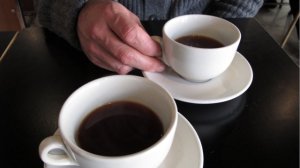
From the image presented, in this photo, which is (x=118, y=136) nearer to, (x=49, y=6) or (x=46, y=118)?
(x=46, y=118)

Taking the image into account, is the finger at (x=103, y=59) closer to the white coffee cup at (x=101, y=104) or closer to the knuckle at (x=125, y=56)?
the knuckle at (x=125, y=56)

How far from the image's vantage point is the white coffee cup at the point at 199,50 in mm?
454

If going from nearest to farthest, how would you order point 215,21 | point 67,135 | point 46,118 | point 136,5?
point 67,135
point 46,118
point 215,21
point 136,5

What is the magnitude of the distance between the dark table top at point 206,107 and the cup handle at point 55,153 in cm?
8

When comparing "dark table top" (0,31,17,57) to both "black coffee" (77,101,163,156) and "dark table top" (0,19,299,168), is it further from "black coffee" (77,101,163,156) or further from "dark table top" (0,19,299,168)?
"black coffee" (77,101,163,156)

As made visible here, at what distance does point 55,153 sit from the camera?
12.9 inches

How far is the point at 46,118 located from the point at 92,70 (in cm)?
15

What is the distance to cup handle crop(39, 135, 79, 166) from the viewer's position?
0.98 feet

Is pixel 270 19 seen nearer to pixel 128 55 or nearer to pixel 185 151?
pixel 128 55

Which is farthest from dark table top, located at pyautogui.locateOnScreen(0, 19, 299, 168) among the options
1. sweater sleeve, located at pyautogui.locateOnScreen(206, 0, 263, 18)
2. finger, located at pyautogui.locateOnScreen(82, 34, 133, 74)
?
sweater sleeve, located at pyautogui.locateOnScreen(206, 0, 263, 18)

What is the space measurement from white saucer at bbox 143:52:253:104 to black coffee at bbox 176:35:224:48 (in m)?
0.05

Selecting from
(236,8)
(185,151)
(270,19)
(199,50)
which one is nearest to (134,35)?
(199,50)

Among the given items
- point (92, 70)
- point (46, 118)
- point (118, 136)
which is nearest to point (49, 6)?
point (92, 70)

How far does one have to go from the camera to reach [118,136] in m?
0.34
